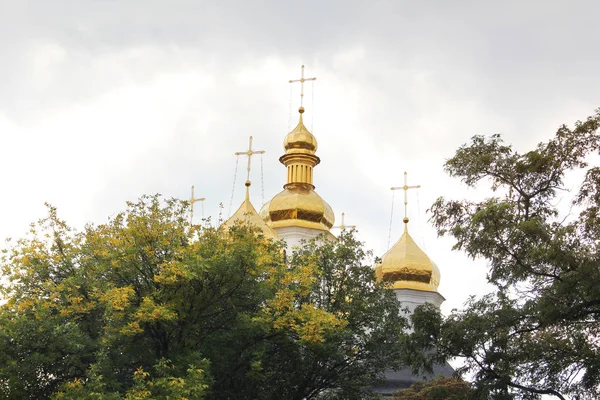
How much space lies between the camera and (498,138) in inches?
656

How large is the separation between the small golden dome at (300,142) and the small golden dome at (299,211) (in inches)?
86.2

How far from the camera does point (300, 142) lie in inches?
1380

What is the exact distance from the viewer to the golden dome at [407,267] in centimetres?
3381

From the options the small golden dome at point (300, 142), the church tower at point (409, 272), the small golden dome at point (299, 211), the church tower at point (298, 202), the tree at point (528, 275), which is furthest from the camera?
the small golden dome at point (300, 142)

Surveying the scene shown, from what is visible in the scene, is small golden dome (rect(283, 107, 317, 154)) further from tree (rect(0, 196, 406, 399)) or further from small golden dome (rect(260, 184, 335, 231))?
tree (rect(0, 196, 406, 399))

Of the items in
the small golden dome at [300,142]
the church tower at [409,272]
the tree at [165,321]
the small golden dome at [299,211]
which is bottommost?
the tree at [165,321]

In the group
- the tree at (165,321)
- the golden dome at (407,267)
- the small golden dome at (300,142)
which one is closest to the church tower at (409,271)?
the golden dome at (407,267)

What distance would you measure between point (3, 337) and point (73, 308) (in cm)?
133

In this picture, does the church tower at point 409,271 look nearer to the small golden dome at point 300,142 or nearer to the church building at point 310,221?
the church building at point 310,221

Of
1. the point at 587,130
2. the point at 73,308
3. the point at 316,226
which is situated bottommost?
the point at 73,308

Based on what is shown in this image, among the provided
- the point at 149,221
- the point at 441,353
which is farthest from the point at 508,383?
the point at 149,221

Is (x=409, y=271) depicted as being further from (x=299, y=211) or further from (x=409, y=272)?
(x=299, y=211)

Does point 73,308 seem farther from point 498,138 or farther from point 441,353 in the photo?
point 498,138

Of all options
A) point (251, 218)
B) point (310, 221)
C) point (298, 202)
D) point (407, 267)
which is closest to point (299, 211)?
point (298, 202)
